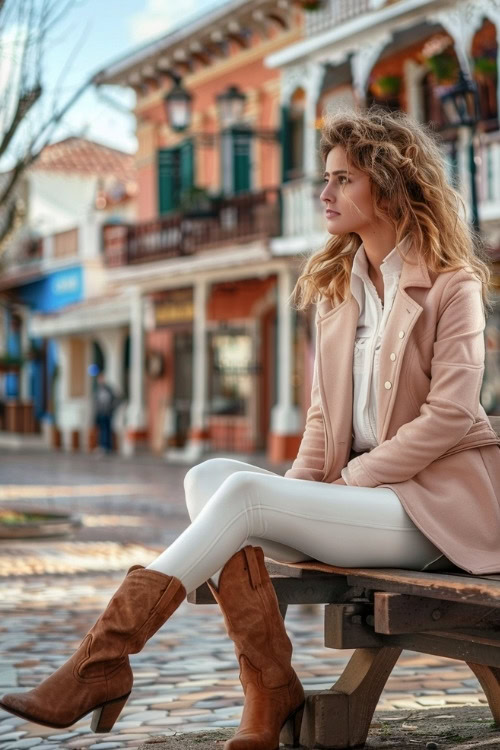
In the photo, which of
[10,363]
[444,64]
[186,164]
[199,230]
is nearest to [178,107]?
[199,230]

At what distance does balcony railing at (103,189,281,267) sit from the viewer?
22.0 m

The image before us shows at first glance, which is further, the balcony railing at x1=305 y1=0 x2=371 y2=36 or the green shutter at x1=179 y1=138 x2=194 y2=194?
the green shutter at x1=179 y1=138 x2=194 y2=194

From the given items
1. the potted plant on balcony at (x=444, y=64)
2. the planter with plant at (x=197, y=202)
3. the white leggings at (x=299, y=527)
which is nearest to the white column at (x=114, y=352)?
the planter with plant at (x=197, y=202)

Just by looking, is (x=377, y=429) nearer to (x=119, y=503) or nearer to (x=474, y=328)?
(x=474, y=328)

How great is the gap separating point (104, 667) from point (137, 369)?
84.3 feet

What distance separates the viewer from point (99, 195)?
38219 mm

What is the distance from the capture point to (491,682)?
13.2 ft

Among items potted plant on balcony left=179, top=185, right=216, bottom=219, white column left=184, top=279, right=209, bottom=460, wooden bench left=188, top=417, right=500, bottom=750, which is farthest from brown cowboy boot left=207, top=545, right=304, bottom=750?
white column left=184, top=279, right=209, bottom=460

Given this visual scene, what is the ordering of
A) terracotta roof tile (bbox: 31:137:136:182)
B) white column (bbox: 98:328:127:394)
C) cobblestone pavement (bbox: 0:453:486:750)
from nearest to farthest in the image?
cobblestone pavement (bbox: 0:453:486:750) < white column (bbox: 98:328:127:394) < terracotta roof tile (bbox: 31:137:136:182)

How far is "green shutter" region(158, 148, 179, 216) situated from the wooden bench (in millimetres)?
23556

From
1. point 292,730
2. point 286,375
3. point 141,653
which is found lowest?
point 141,653

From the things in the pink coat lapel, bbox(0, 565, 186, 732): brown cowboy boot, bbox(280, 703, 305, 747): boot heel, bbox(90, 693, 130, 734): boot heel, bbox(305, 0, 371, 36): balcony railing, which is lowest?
bbox(280, 703, 305, 747): boot heel

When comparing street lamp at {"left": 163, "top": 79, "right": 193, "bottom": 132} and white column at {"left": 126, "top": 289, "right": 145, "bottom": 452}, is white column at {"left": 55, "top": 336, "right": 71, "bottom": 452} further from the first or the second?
street lamp at {"left": 163, "top": 79, "right": 193, "bottom": 132}

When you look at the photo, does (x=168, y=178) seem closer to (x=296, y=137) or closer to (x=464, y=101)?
(x=296, y=137)
